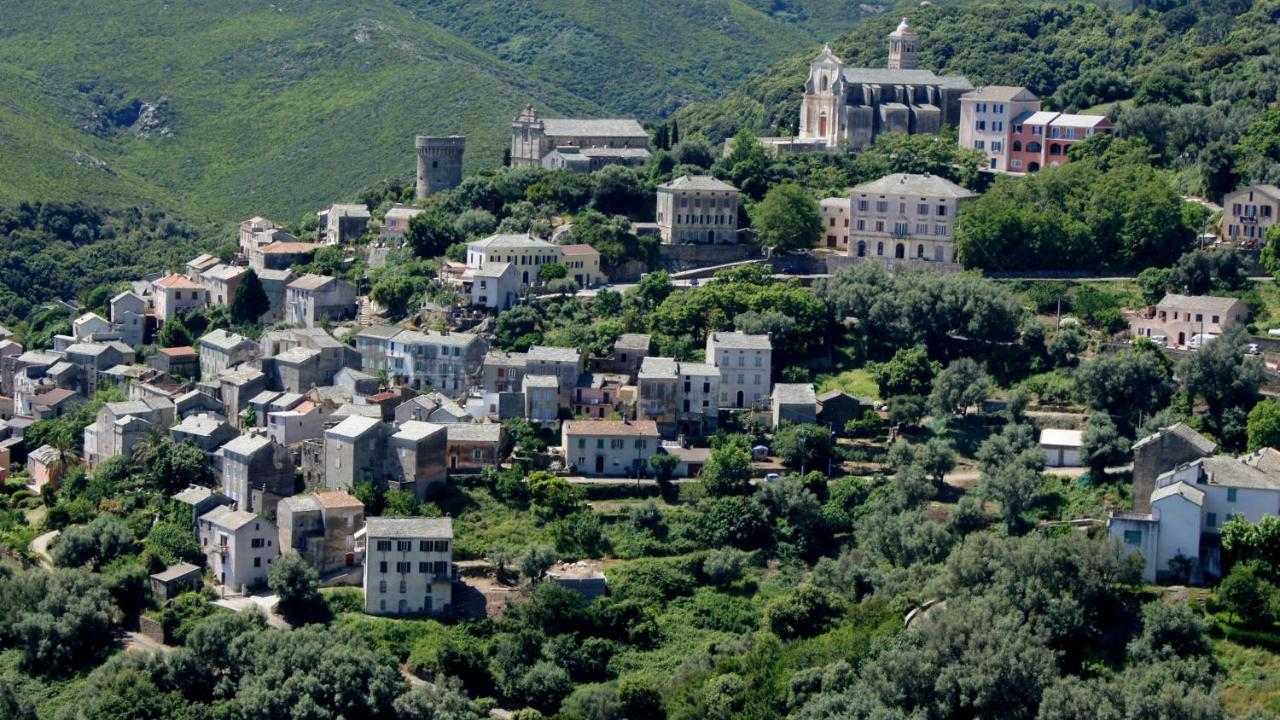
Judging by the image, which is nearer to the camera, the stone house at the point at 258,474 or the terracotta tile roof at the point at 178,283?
the stone house at the point at 258,474

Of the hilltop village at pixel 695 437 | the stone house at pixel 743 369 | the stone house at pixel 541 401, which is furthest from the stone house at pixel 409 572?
the stone house at pixel 743 369

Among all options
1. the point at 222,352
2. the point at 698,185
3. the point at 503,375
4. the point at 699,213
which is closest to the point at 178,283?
the point at 222,352

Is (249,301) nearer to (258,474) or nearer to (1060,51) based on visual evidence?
(258,474)

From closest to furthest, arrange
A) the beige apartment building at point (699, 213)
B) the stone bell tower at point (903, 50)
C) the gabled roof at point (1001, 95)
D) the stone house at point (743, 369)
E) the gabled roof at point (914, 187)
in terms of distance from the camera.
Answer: the stone house at point (743, 369)
the gabled roof at point (914, 187)
the beige apartment building at point (699, 213)
the gabled roof at point (1001, 95)
the stone bell tower at point (903, 50)

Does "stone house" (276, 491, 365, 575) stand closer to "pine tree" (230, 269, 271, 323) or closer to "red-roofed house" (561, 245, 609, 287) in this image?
"pine tree" (230, 269, 271, 323)

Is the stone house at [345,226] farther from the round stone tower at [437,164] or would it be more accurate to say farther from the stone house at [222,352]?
the stone house at [222,352]

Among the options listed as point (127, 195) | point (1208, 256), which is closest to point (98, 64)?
point (127, 195)

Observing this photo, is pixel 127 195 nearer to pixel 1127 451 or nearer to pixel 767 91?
pixel 767 91

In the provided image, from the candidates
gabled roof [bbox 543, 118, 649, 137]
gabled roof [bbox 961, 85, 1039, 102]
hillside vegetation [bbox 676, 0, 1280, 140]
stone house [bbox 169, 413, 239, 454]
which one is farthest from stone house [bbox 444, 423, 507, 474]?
hillside vegetation [bbox 676, 0, 1280, 140]
